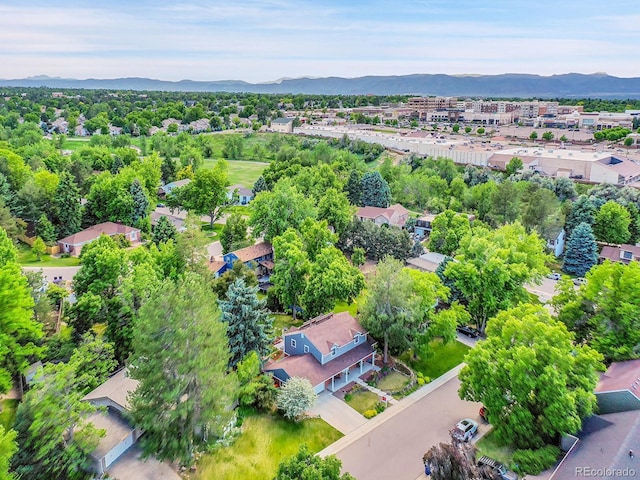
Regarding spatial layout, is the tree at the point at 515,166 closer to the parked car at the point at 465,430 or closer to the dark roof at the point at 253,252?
the dark roof at the point at 253,252

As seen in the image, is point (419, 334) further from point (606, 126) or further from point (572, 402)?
point (606, 126)

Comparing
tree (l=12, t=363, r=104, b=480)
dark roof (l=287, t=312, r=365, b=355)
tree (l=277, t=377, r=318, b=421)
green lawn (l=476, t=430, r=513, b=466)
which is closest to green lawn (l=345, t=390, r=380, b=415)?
tree (l=277, t=377, r=318, b=421)

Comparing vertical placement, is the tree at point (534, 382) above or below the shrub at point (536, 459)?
above

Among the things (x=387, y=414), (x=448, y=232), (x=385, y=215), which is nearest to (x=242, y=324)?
(x=387, y=414)

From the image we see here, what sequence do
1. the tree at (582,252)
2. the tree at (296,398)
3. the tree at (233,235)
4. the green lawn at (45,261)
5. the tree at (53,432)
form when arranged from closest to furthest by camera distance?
the tree at (53,432), the tree at (296,398), the green lawn at (45,261), the tree at (582,252), the tree at (233,235)

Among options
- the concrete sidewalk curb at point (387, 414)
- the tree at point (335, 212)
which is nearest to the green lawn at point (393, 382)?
the concrete sidewalk curb at point (387, 414)

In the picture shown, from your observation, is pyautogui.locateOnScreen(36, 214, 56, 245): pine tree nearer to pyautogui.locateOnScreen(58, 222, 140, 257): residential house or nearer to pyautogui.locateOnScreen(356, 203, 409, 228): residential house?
pyautogui.locateOnScreen(58, 222, 140, 257): residential house
